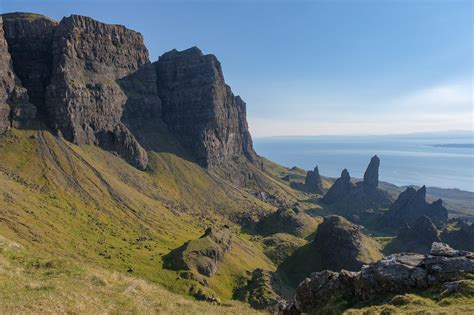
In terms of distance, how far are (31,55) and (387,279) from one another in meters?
211

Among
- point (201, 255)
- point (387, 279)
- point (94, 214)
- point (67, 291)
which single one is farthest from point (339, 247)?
point (67, 291)

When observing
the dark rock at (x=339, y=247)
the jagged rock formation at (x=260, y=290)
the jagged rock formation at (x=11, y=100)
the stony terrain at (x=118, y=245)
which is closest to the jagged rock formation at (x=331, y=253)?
the dark rock at (x=339, y=247)

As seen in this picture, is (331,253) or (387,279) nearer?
(387,279)

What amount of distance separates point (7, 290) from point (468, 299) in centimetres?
3325

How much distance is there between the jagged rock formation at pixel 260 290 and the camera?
10762 cm

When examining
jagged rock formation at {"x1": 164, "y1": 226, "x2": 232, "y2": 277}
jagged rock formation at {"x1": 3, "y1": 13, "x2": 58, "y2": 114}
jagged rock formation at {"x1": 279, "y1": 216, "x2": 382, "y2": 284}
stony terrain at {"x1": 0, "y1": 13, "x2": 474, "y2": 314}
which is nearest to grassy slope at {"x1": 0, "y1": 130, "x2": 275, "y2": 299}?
stony terrain at {"x1": 0, "y1": 13, "x2": 474, "y2": 314}

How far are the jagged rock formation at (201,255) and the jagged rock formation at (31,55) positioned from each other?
114355 mm

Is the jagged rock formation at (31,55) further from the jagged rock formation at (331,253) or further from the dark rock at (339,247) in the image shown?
the dark rock at (339,247)

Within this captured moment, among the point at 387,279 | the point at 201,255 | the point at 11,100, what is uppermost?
the point at 11,100

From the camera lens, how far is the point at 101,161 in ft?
620

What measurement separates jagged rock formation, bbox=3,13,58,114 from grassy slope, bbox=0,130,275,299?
1153 inches

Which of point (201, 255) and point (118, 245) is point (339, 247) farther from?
point (118, 245)

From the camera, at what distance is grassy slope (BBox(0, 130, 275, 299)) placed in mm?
106688

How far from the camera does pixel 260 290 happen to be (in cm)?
11319
